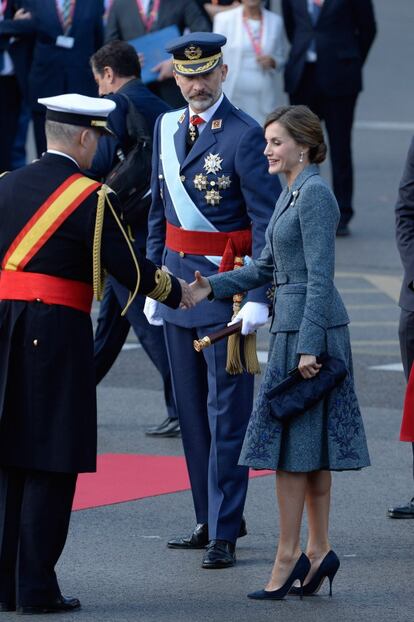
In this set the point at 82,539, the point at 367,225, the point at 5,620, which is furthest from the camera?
the point at 367,225

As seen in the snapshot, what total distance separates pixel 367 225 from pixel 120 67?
7.27 m

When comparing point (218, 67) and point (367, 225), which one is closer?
point (218, 67)

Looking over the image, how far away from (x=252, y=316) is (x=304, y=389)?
0.58 metres

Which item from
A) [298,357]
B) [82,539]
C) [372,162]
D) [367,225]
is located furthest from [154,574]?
[372,162]

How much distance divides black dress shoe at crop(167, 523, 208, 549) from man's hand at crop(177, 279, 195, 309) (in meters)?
1.09

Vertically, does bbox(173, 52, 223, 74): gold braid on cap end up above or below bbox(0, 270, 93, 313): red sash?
above

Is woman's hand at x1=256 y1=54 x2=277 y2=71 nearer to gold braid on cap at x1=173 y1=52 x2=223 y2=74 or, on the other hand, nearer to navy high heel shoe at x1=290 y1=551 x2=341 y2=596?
gold braid on cap at x1=173 y1=52 x2=223 y2=74

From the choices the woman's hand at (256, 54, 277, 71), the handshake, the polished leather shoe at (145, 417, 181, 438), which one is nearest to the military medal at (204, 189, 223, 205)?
the handshake

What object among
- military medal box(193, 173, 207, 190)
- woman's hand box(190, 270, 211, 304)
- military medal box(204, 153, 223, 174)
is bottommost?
woman's hand box(190, 270, 211, 304)

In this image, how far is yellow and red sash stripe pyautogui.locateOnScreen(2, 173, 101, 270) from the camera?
6.01 m

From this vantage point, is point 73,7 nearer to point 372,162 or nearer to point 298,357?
point 372,162

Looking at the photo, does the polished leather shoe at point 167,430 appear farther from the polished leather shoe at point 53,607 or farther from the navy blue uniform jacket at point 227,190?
the polished leather shoe at point 53,607

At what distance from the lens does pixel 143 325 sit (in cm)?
914

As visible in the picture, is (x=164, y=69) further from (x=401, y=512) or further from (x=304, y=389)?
(x=304, y=389)
